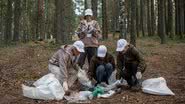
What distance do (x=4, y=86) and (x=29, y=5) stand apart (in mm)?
26874

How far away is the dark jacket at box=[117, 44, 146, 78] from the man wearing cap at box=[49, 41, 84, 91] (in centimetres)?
107

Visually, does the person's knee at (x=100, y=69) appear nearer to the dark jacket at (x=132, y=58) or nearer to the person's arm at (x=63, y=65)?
the dark jacket at (x=132, y=58)

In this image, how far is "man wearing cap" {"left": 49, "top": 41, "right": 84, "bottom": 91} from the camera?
7.80 metres

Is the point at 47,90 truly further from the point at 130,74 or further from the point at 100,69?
the point at 130,74

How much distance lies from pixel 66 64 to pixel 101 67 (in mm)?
981

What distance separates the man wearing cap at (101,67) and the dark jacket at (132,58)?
24 cm

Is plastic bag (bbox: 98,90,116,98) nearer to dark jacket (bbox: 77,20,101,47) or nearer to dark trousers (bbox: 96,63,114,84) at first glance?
dark trousers (bbox: 96,63,114,84)

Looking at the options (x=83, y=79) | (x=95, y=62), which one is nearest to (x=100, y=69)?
(x=95, y=62)

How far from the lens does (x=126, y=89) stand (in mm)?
8586

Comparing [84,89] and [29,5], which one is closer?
[84,89]

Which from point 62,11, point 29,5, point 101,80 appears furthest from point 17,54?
point 29,5

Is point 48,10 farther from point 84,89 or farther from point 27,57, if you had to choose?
point 84,89

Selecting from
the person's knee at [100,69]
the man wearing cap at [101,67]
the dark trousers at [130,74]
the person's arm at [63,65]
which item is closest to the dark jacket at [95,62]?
the man wearing cap at [101,67]

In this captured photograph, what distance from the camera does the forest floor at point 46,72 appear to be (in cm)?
766
